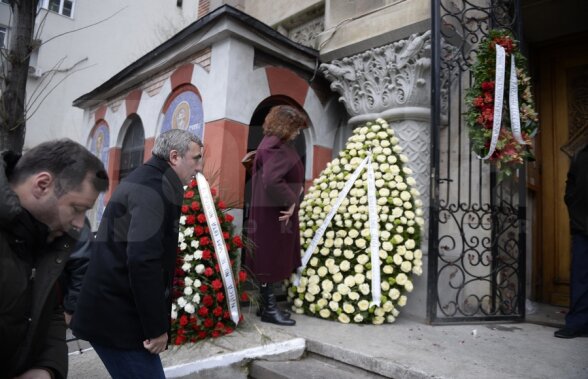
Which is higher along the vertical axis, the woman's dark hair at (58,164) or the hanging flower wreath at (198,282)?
the woman's dark hair at (58,164)

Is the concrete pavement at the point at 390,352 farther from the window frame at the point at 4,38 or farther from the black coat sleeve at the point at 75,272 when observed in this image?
the window frame at the point at 4,38

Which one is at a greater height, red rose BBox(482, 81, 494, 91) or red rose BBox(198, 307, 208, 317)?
red rose BBox(482, 81, 494, 91)

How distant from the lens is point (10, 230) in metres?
1.25

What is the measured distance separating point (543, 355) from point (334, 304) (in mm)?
1566

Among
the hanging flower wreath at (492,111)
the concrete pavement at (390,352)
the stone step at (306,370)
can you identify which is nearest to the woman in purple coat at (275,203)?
A: the concrete pavement at (390,352)

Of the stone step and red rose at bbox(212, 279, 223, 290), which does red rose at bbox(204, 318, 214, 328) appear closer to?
red rose at bbox(212, 279, 223, 290)

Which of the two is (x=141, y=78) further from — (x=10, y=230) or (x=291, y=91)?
(x=10, y=230)

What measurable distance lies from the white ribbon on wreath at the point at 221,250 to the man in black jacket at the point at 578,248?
265 cm

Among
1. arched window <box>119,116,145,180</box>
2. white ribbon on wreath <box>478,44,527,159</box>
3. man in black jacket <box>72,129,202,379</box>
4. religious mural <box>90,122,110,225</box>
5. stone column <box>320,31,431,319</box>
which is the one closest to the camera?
man in black jacket <box>72,129,202,379</box>

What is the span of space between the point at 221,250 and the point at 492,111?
2674 millimetres

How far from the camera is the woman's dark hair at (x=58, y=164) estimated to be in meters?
1.29

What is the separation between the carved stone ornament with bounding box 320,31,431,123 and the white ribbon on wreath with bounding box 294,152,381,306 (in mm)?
710

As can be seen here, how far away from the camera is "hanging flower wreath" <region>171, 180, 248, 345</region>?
2.88 meters

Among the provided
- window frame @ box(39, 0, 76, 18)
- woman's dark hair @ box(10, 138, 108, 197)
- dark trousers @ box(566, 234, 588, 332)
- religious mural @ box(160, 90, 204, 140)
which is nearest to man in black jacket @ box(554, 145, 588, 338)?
dark trousers @ box(566, 234, 588, 332)
